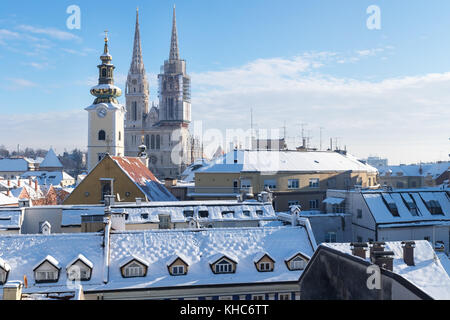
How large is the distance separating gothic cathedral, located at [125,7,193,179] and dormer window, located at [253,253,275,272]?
9944cm

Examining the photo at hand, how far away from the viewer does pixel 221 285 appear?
20.7 metres

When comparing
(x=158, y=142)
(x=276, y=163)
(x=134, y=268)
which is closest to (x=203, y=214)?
(x=134, y=268)

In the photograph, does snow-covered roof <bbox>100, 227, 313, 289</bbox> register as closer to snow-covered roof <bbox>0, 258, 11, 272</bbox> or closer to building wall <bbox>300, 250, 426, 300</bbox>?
snow-covered roof <bbox>0, 258, 11, 272</bbox>

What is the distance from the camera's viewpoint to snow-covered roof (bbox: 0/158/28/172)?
5172 inches

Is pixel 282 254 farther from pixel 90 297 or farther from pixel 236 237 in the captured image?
pixel 90 297

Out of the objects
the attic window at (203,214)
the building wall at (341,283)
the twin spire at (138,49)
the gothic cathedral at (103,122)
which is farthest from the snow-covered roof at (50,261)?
the twin spire at (138,49)

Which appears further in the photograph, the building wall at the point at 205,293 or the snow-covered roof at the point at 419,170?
the snow-covered roof at the point at 419,170

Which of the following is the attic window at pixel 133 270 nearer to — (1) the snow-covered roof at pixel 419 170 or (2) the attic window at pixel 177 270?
(2) the attic window at pixel 177 270

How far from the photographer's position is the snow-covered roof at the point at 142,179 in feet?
128

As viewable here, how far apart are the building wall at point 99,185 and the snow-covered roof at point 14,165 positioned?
10325cm

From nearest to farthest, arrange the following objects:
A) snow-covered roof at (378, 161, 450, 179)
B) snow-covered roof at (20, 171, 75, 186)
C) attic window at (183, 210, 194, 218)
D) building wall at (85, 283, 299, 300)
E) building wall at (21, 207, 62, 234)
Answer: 1. building wall at (85, 283, 299, 300)
2. attic window at (183, 210, 194, 218)
3. building wall at (21, 207, 62, 234)
4. snow-covered roof at (378, 161, 450, 179)
5. snow-covered roof at (20, 171, 75, 186)

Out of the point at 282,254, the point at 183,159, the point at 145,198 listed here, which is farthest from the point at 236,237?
the point at 183,159

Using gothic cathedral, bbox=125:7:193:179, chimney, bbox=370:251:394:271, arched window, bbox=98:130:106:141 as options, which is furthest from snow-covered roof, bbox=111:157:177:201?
gothic cathedral, bbox=125:7:193:179

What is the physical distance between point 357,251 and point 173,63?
12310 centimetres
